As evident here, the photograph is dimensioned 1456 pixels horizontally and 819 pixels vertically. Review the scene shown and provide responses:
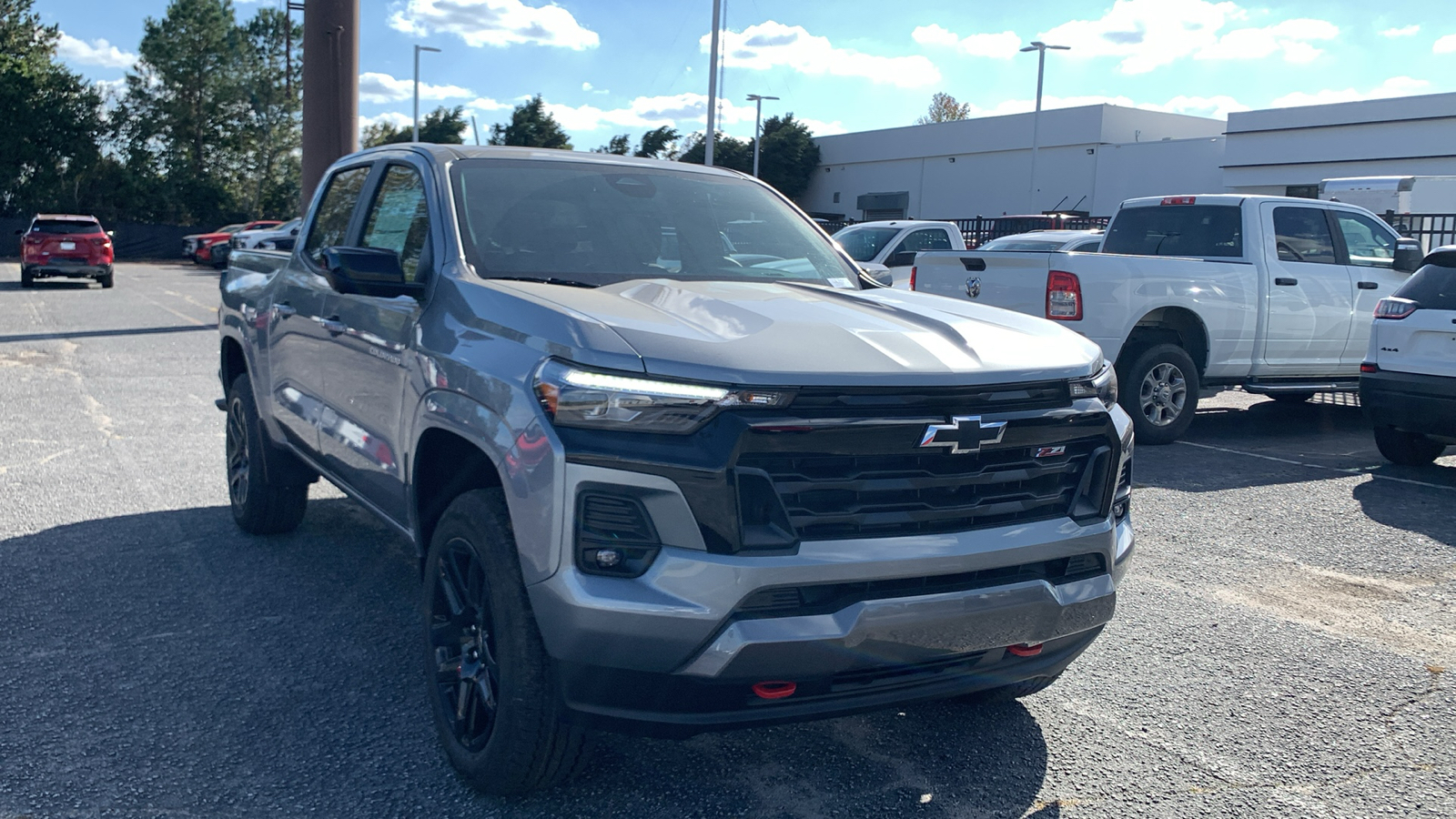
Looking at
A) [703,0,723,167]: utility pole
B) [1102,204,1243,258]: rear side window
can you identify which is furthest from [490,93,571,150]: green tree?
[1102,204,1243,258]: rear side window

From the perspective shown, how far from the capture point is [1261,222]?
980 cm

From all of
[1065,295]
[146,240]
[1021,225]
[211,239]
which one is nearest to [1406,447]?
[1065,295]

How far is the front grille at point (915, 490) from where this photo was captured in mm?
2736

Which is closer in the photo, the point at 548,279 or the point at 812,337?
the point at 812,337

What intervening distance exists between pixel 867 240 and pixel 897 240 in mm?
519

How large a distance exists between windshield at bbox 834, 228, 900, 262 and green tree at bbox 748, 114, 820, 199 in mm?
42761

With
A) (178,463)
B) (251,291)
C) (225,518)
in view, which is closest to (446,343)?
(251,291)

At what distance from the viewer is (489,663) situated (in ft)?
10.2

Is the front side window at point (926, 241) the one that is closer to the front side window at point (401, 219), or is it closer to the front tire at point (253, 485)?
the front tire at point (253, 485)

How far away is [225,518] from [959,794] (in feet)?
14.3

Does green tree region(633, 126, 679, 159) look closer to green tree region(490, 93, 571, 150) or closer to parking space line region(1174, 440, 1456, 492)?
green tree region(490, 93, 571, 150)

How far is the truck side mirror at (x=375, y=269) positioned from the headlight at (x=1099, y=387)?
197cm

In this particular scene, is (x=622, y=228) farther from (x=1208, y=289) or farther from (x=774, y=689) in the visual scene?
(x=1208, y=289)

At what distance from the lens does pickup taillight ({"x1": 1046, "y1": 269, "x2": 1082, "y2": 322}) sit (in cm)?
884
